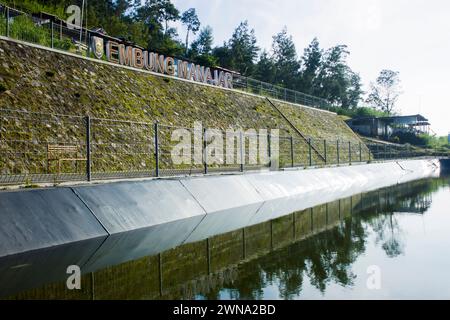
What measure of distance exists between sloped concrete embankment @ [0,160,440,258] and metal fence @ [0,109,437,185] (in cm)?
97

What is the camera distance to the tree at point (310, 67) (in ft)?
264

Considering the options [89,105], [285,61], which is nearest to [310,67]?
[285,61]

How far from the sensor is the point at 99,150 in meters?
14.5

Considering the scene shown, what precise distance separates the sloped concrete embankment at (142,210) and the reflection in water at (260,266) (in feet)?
2.29

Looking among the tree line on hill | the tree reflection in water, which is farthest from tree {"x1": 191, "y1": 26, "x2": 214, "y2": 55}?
the tree reflection in water

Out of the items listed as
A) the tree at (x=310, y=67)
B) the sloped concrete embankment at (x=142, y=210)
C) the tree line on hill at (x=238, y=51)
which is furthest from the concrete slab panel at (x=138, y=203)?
the tree at (x=310, y=67)

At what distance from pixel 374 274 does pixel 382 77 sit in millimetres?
102775

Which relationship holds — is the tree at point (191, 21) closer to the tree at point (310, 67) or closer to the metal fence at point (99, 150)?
the tree at point (310, 67)

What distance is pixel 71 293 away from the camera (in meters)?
4.24

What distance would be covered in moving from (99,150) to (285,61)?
7508 centimetres

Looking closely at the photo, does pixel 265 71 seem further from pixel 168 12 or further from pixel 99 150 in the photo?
pixel 99 150

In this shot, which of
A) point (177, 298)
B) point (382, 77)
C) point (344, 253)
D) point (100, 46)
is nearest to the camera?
point (177, 298)
